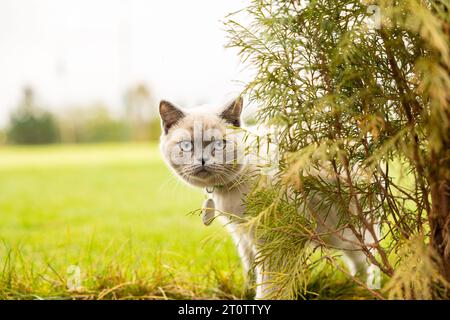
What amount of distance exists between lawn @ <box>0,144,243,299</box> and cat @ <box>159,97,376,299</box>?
0.16m

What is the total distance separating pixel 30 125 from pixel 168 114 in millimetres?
7570

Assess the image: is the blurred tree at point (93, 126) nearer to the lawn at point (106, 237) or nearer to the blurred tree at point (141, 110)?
the blurred tree at point (141, 110)

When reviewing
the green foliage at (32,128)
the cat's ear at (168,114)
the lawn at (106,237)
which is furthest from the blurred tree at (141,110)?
the cat's ear at (168,114)

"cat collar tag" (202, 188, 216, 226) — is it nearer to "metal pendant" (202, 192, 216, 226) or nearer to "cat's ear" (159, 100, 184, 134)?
"metal pendant" (202, 192, 216, 226)

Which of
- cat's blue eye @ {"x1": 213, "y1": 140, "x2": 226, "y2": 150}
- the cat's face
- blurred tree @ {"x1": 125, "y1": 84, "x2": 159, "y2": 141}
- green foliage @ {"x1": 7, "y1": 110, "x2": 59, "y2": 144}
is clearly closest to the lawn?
the cat's face

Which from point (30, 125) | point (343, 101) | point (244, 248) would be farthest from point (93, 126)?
point (343, 101)

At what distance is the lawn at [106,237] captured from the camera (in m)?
2.27

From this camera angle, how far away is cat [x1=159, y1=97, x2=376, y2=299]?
2084mm

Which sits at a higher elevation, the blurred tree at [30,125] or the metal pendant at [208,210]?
the blurred tree at [30,125]

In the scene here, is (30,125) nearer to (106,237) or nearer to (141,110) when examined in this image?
(141,110)

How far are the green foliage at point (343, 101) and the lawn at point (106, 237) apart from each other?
383 mm

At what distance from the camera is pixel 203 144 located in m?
2.15
